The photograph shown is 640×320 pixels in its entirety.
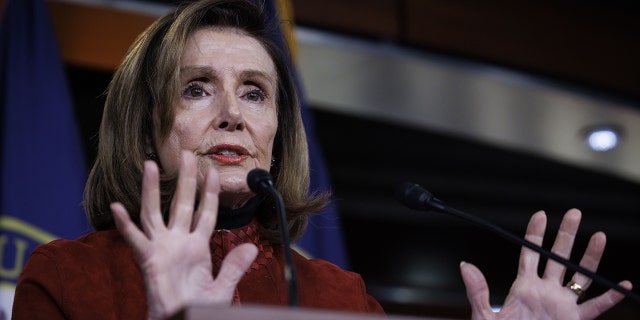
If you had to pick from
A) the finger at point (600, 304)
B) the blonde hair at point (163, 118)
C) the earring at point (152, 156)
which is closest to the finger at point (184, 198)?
the blonde hair at point (163, 118)

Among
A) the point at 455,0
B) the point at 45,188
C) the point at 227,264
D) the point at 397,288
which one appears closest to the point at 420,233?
the point at 397,288

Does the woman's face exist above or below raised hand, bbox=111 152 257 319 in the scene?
above

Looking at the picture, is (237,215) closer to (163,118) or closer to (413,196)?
(163,118)

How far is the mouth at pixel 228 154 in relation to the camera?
1.81 metres

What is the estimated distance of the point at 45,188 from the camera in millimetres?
2920

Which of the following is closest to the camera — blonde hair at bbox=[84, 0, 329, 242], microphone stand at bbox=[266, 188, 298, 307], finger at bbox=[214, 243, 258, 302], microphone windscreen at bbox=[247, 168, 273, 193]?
microphone stand at bbox=[266, 188, 298, 307]

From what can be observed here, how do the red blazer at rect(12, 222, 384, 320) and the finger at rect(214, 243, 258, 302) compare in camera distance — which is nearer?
the finger at rect(214, 243, 258, 302)

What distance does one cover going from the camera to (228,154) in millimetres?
1827

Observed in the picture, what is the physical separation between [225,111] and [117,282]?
1.26ft

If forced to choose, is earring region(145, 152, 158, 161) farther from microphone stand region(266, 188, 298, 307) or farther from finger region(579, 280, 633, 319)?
finger region(579, 280, 633, 319)

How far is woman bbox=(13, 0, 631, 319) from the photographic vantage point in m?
1.65

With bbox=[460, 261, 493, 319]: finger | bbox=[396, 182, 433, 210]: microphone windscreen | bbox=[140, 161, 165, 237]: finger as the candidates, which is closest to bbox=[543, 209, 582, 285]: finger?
bbox=[460, 261, 493, 319]: finger

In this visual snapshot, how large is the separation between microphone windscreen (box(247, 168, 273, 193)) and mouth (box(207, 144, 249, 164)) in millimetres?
245

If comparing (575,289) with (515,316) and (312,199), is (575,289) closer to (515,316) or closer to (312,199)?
(515,316)
